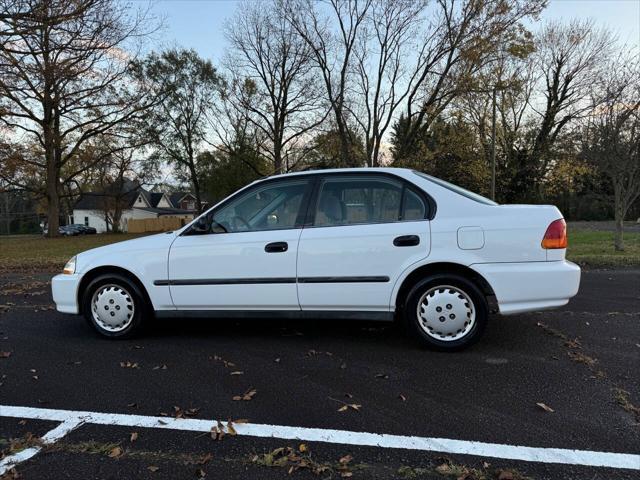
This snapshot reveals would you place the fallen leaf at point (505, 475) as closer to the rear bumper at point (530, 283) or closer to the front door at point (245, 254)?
the rear bumper at point (530, 283)

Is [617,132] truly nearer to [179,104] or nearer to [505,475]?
[505,475]

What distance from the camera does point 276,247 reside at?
4.37m

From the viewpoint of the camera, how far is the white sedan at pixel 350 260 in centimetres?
406

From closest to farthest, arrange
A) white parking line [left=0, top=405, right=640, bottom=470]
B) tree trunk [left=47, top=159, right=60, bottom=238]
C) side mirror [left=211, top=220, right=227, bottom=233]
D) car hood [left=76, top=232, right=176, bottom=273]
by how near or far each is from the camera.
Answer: white parking line [left=0, top=405, right=640, bottom=470]
side mirror [left=211, top=220, right=227, bottom=233]
car hood [left=76, top=232, right=176, bottom=273]
tree trunk [left=47, top=159, right=60, bottom=238]

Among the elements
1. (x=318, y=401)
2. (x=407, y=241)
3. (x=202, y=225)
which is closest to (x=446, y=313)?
(x=407, y=241)

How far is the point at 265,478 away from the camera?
95.2 inches

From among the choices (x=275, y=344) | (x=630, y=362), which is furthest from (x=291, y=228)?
(x=630, y=362)

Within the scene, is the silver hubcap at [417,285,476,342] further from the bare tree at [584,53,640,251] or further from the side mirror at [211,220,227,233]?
the bare tree at [584,53,640,251]

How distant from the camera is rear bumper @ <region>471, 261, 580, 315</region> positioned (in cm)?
402

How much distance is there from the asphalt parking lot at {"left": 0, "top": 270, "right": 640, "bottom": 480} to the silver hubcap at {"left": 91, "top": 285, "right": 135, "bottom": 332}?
0.71 ft

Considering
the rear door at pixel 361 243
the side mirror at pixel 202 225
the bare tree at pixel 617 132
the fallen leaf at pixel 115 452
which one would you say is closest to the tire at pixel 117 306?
the side mirror at pixel 202 225

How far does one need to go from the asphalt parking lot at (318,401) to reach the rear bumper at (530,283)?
1.62 feet

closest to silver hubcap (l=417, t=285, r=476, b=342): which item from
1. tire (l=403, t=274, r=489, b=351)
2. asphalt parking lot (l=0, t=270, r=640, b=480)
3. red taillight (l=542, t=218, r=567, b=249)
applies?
tire (l=403, t=274, r=489, b=351)

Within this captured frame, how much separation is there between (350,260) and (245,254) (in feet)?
3.30
